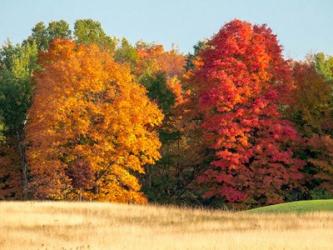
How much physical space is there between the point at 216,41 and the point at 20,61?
1826 centimetres

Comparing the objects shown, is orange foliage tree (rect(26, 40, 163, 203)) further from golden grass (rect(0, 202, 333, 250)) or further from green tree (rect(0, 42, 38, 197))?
golden grass (rect(0, 202, 333, 250))

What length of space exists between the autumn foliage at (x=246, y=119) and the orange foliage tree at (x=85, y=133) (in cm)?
463

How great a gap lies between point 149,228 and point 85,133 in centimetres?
2220

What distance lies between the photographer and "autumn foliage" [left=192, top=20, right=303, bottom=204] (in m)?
48.2

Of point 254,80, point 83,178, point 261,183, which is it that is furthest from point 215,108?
point 83,178

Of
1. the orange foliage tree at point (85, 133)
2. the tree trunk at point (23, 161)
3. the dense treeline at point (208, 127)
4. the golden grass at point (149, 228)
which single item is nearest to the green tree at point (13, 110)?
the tree trunk at point (23, 161)

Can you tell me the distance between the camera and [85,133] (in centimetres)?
4794

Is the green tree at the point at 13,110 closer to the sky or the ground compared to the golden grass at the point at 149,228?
closer to the sky

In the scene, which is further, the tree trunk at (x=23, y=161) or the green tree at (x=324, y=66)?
the green tree at (x=324, y=66)

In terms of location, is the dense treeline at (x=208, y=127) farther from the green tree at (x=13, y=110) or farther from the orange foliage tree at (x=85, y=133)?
the green tree at (x=13, y=110)

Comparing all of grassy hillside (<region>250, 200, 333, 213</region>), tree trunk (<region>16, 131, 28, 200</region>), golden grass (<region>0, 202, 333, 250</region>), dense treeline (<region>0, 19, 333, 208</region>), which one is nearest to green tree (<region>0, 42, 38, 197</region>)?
tree trunk (<region>16, 131, 28, 200</region>)

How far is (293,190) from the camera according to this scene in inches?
2061

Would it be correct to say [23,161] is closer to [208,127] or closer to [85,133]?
[85,133]

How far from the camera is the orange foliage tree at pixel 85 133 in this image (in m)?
47.4
